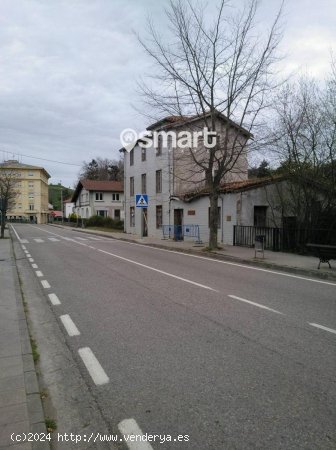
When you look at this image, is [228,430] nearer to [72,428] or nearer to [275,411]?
[275,411]

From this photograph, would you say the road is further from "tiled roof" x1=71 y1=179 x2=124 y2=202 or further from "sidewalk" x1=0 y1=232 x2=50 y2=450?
"tiled roof" x1=71 y1=179 x2=124 y2=202

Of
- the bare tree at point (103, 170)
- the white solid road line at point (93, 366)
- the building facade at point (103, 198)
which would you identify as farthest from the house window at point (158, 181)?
the bare tree at point (103, 170)

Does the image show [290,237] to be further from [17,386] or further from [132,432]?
[132,432]

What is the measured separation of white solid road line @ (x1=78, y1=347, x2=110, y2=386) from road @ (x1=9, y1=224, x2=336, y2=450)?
0.01 metres

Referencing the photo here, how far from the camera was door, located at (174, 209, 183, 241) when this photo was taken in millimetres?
28281

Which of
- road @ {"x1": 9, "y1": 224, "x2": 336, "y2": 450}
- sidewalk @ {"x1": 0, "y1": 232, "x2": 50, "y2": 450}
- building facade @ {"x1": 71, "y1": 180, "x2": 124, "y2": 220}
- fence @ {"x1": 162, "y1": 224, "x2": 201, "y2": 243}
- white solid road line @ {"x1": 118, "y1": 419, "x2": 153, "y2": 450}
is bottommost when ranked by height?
white solid road line @ {"x1": 118, "y1": 419, "x2": 153, "y2": 450}

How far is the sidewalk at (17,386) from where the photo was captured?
3211 mm

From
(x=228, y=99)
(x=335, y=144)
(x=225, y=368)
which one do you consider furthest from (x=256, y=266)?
(x=225, y=368)

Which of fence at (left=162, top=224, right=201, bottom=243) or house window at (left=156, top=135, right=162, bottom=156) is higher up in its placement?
house window at (left=156, top=135, right=162, bottom=156)

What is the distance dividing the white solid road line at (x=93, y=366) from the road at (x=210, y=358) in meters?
0.01

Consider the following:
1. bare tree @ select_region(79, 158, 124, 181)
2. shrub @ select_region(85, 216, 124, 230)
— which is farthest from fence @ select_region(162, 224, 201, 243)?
bare tree @ select_region(79, 158, 124, 181)

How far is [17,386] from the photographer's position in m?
4.02

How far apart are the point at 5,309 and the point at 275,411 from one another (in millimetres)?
5431

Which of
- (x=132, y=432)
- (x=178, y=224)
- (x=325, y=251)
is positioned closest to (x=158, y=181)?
(x=178, y=224)
